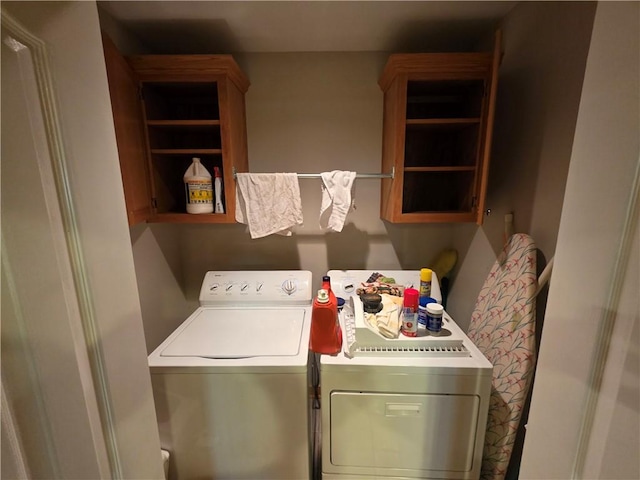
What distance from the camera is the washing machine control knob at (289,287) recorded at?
1.74 metres

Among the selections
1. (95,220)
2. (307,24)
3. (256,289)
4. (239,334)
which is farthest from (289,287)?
(307,24)

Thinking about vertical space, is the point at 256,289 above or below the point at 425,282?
below

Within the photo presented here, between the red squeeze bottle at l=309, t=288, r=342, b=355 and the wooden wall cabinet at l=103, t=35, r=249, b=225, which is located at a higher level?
the wooden wall cabinet at l=103, t=35, r=249, b=225

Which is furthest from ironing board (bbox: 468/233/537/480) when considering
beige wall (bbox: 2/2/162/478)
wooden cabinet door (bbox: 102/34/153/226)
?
wooden cabinet door (bbox: 102/34/153/226)

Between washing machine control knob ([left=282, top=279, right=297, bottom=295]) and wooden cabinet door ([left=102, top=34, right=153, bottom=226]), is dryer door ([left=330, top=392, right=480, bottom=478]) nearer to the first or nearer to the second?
washing machine control knob ([left=282, top=279, right=297, bottom=295])

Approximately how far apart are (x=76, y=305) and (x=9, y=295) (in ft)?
0.28

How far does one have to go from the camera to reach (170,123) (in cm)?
148

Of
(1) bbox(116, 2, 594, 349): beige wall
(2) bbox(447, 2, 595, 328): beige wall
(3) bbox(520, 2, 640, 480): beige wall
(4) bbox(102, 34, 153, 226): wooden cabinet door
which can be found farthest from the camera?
(4) bbox(102, 34, 153, 226): wooden cabinet door

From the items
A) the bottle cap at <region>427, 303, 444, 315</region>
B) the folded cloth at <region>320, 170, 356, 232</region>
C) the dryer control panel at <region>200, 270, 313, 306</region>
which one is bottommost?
the dryer control panel at <region>200, 270, 313, 306</region>

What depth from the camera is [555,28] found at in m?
1.08

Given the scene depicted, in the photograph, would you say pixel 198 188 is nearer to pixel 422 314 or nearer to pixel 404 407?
pixel 422 314

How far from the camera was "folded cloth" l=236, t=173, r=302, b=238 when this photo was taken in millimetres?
1601

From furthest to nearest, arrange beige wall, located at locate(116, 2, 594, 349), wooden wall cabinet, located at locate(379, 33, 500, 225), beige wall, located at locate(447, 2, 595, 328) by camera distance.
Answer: wooden wall cabinet, located at locate(379, 33, 500, 225) < beige wall, located at locate(116, 2, 594, 349) < beige wall, located at locate(447, 2, 595, 328)

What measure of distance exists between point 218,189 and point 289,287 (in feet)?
2.38
